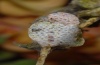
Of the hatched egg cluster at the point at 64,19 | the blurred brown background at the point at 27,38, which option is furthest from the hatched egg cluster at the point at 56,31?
the blurred brown background at the point at 27,38

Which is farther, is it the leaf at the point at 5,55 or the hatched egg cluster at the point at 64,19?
the leaf at the point at 5,55

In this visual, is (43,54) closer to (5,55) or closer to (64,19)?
(64,19)

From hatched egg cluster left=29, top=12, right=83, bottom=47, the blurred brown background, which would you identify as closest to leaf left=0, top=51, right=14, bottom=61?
the blurred brown background

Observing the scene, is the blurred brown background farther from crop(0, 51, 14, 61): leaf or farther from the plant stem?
the plant stem

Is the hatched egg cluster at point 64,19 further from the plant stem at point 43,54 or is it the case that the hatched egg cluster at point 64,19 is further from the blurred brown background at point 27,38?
the blurred brown background at point 27,38

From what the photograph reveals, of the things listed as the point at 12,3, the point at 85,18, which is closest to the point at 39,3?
the point at 12,3
